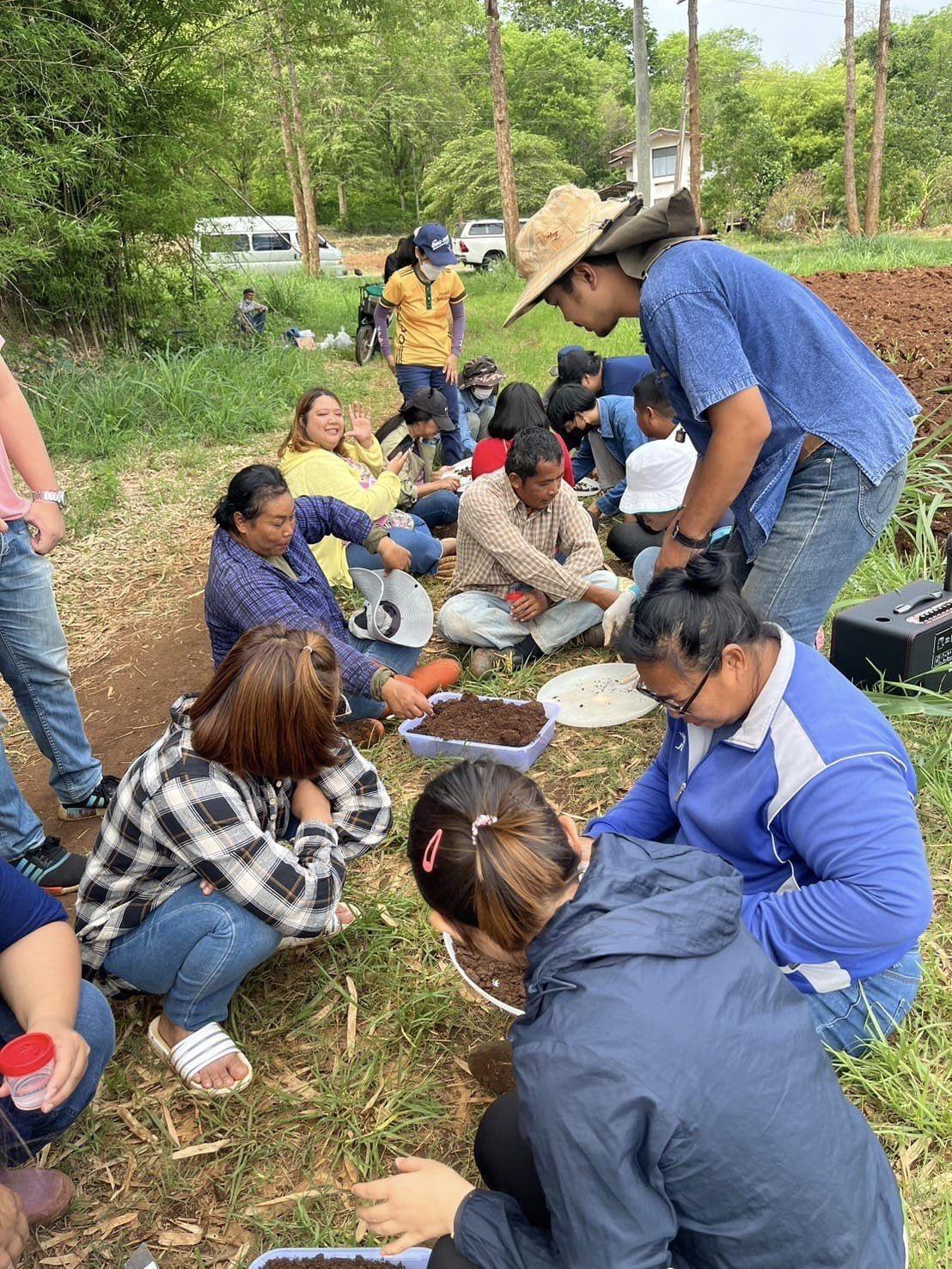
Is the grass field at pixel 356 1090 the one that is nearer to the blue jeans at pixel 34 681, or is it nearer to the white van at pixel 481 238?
the blue jeans at pixel 34 681

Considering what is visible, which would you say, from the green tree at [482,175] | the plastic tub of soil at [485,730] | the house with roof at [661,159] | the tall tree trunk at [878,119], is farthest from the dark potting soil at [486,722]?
the house with roof at [661,159]

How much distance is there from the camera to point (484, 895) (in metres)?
1.13

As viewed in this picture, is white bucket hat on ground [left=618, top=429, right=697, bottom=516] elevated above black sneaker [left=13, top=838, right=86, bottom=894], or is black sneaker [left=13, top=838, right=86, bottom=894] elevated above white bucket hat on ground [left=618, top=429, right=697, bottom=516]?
white bucket hat on ground [left=618, top=429, right=697, bottom=516]

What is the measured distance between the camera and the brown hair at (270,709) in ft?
5.98

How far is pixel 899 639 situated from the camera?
2879mm

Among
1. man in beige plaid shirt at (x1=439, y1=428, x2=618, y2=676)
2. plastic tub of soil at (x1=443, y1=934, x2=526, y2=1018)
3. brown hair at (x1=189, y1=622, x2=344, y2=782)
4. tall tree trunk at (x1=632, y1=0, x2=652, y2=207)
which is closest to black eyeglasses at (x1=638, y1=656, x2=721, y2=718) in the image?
brown hair at (x1=189, y1=622, x2=344, y2=782)

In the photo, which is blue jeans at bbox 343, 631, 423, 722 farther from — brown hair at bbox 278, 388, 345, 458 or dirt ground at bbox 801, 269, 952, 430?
dirt ground at bbox 801, 269, 952, 430

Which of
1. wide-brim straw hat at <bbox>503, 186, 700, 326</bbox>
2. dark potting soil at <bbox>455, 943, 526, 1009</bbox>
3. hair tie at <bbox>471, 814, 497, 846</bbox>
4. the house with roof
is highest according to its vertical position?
the house with roof

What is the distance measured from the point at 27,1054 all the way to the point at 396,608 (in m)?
2.31

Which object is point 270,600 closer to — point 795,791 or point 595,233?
point 595,233

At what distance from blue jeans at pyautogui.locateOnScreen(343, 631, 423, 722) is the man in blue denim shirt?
59.2 inches

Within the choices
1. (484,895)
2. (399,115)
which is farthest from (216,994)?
(399,115)

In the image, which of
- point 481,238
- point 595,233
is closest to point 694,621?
point 595,233

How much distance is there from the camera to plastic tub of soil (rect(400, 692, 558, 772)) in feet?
9.64
